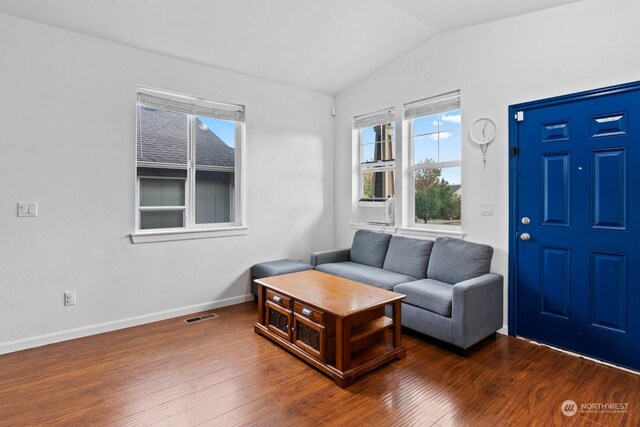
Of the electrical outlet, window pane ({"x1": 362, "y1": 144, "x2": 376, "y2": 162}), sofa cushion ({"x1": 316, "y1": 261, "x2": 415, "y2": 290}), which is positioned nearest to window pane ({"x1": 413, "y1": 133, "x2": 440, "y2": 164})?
window pane ({"x1": 362, "y1": 144, "x2": 376, "y2": 162})

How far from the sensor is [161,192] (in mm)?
3625

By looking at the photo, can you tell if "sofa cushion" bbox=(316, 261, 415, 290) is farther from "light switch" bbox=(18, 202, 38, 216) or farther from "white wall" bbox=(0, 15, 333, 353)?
"light switch" bbox=(18, 202, 38, 216)

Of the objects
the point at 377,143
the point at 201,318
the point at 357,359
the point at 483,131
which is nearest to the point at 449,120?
the point at 483,131

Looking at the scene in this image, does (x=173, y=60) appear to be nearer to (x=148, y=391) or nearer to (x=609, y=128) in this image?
(x=148, y=391)

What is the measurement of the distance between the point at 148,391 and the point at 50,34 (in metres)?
2.97

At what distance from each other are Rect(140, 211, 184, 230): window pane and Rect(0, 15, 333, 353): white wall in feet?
0.69

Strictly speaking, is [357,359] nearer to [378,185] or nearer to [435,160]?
[435,160]

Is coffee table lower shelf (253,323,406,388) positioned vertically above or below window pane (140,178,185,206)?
below

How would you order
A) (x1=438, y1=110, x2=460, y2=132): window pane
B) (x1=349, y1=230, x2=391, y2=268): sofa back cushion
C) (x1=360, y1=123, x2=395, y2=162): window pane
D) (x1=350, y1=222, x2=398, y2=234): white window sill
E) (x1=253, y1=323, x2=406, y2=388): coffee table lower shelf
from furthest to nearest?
1. (x1=360, y1=123, x2=395, y2=162): window pane
2. (x1=350, y1=222, x2=398, y2=234): white window sill
3. (x1=349, y1=230, x2=391, y2=268): sofa back cushion
4. (x1=438, y1=110, x2=460, y2=132): window pane
5. (x1=253, y1=323, x2=406, y2=388): coffee table lower shelf

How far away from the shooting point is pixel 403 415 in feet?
6.51

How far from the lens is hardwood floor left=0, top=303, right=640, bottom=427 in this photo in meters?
1.97

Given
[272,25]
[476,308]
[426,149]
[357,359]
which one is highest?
[272,25]

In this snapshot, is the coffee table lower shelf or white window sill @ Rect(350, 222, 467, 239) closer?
the coffee table lower shelf

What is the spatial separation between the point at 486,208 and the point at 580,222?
2.43 feet
